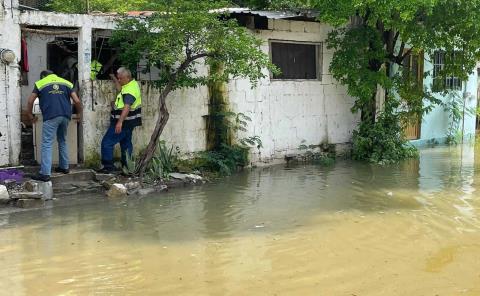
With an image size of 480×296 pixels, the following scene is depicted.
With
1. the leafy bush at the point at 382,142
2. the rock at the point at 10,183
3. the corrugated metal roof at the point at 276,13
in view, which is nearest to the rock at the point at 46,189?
the rock at the point at 10,183

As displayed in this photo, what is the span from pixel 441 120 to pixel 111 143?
33.5 feet

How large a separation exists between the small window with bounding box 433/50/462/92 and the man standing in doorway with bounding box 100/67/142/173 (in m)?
7.16

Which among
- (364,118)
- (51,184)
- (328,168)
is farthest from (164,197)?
(364,118)

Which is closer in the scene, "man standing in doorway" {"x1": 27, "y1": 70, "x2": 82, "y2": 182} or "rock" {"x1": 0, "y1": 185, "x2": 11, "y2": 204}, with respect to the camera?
"rock" {"x1": 0, "y1": 185, "x2": 11, "y2": 204}

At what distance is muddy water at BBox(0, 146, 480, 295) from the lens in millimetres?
4898

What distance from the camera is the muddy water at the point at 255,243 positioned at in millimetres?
4898

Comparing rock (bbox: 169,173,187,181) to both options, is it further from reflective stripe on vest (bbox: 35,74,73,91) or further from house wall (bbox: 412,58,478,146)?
house wall (bbox: 412,58,478,146)

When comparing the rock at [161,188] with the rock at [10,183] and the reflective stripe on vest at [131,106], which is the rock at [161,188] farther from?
the rock at [10,183]

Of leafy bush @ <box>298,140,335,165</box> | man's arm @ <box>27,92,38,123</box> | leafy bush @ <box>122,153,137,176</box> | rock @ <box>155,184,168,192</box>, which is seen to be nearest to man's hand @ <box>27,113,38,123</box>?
man's arm @ <box>27,92,38,123</box>

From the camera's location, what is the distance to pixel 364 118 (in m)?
12.8

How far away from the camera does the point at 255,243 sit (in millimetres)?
6066

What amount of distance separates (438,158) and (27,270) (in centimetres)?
991

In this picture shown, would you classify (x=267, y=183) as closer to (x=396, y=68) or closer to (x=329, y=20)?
(x=329, y=20)

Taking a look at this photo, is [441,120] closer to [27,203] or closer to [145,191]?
[145,191]
